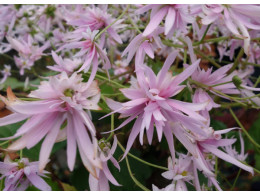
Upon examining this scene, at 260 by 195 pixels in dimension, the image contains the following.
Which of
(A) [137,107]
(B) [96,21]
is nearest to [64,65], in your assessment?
(B) [96,21]

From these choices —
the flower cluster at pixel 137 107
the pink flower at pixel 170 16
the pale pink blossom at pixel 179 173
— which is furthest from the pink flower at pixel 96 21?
the pale pink blossom at pixel 179 173

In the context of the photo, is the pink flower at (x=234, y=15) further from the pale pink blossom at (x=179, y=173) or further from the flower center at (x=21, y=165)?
the flower center at (x=21, y=165)

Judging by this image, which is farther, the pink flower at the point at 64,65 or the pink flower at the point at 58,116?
the pink flower at the point at 64,65

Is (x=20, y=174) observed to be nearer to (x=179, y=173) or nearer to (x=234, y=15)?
(x=179, y=173)

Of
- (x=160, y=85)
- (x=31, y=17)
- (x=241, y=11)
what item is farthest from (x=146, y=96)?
(x=31, y=17)

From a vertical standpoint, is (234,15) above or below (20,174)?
above

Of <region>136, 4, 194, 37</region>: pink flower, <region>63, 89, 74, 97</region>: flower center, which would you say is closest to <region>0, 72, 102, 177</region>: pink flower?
<region>63, 89, 74, 97</region>: flower center

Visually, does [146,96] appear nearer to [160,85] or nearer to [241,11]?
[160,85]
